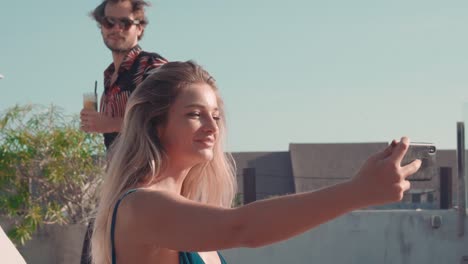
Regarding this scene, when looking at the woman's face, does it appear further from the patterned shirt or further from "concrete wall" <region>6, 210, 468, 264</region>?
"concrete wall" <region>6, 210, 468, 264</region>

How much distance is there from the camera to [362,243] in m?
9.41

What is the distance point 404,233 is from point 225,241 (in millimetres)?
7389

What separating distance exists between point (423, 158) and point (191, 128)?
0.66m

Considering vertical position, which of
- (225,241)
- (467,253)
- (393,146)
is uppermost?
(393,146)

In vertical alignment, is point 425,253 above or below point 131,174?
below

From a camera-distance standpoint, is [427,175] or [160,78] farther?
[160,78]

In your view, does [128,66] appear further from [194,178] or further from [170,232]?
[170,232]

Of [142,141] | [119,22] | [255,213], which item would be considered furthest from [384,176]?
[119,22]

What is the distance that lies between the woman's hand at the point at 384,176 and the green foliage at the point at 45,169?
7740 millimetres

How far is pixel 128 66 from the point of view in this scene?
13.6 ft

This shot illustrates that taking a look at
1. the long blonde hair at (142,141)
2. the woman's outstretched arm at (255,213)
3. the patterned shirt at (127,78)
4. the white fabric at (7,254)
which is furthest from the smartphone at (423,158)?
the patterned shirt at (127,78)

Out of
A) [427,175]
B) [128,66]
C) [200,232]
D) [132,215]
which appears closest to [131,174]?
[132,215]

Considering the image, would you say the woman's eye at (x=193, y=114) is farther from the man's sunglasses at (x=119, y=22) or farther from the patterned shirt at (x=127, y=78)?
the man's sunglasses at (x=119, y=22)

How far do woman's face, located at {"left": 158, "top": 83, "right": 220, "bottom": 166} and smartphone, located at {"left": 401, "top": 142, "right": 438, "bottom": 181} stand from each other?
587mm
